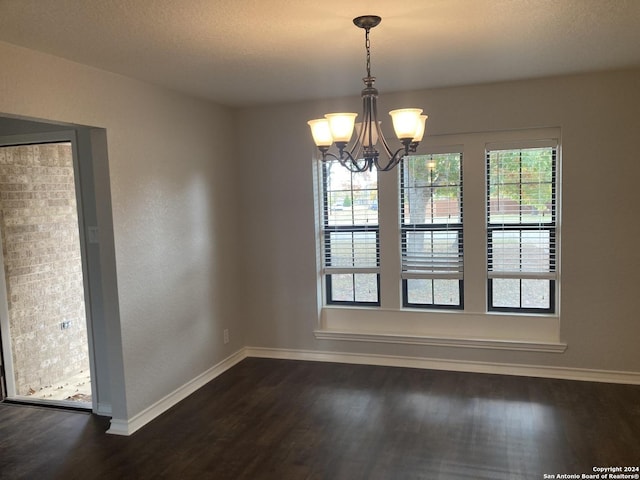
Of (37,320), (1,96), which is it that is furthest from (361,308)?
(1,96)

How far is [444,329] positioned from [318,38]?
2.98 meters

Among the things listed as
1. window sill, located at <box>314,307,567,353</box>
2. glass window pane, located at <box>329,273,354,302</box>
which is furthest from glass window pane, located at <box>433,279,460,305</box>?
glass window pane, located at <box>329,273,354,302</box>

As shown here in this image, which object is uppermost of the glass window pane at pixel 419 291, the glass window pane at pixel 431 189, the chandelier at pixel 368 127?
the chandelier at pixel 368 127

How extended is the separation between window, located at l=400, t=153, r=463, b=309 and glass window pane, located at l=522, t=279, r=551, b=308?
0.56 meters

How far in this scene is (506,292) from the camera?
15.0 ft

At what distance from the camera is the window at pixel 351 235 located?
488 centimetres

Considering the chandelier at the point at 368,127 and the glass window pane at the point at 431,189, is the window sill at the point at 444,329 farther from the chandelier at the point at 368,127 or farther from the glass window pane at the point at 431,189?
the chandelier at the point at 368,127

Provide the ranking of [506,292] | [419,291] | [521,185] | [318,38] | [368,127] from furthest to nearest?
[419,291] → [506,292] → [521,185] → [318,38] → [368,127]

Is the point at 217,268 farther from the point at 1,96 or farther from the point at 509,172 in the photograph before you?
the point at 509,172

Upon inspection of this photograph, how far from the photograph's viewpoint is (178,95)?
4.23 m

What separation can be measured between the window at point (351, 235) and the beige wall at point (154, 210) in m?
1.02

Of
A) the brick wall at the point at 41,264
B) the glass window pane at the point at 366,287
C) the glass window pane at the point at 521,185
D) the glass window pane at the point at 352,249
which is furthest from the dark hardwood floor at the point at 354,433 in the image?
the glass window pane at the point at 521,185

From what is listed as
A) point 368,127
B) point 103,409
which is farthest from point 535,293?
point 103,409

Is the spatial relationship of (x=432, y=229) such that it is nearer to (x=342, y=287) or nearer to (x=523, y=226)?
(x=523, y=226)
